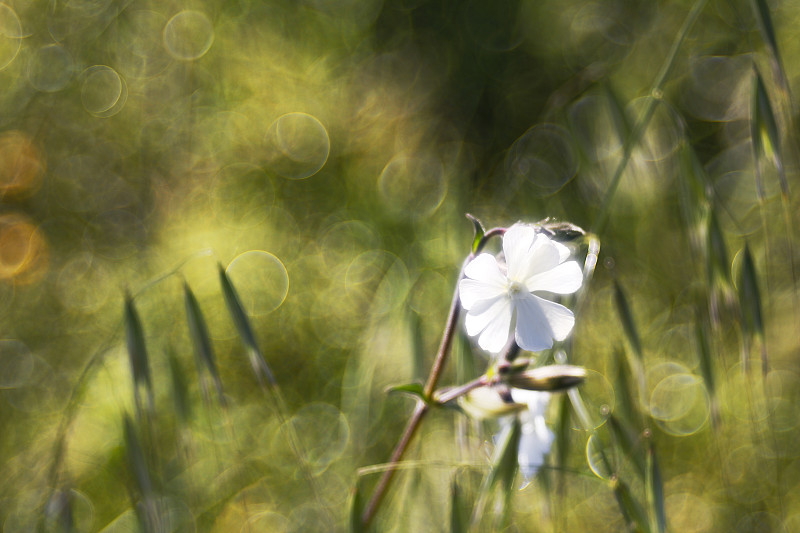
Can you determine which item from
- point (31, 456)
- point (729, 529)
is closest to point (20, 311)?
point (31, 456)

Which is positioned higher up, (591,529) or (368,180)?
(368,180)

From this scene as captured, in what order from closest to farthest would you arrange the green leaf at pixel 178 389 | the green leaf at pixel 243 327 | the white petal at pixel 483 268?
the white petal at pixel 483 268 < the green leaf at pixel 243 327 < the green leaf at pixel 178 389

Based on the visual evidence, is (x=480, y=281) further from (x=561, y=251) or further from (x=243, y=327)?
(x=243, y=327)

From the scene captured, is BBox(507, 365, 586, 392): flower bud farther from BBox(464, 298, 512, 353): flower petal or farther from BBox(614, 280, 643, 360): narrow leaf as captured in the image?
BBox(614, 280, 643, 360): narrow leaf

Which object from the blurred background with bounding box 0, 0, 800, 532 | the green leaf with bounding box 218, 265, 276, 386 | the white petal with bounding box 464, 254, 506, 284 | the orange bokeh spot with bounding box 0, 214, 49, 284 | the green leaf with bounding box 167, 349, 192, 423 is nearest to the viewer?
the white petal with bounding box 464, 254, 506, 284

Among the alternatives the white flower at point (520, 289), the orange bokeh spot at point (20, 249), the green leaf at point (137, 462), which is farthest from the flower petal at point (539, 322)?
the orange bokeh spot at point (20, 249)

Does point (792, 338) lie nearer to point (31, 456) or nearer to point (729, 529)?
point (729, 529)

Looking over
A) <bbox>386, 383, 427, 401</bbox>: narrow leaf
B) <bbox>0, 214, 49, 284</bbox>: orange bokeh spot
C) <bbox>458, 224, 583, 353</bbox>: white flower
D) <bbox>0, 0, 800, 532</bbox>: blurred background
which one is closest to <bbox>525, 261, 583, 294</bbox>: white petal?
<bbox>458, 224, 583, 353</bbox>: white flower

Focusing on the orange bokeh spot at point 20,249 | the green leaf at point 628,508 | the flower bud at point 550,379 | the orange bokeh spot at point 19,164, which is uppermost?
the orange bokeh spot at point 19,164

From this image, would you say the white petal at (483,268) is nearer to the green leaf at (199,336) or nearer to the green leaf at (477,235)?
the green leaf at (477,235)
